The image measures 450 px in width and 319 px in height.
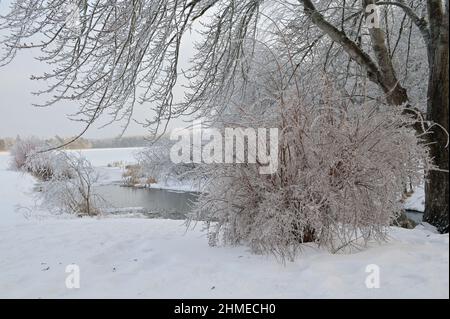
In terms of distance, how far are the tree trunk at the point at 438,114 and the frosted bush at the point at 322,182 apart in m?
1.13

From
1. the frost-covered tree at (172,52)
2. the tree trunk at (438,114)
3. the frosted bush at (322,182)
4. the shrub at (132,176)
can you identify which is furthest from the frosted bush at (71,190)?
the shrub at (132,176)

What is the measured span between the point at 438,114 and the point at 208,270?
330 cm

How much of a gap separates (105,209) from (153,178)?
10587 millimetres

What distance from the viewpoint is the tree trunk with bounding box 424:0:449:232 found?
443 cm

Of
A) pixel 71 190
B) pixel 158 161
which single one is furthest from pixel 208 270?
pixel 158 161

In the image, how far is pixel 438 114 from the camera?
15.0 feet

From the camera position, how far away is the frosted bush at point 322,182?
3.27 m

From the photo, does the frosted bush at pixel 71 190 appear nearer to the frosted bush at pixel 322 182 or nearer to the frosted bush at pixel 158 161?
the frosted bush at pixel 158 161

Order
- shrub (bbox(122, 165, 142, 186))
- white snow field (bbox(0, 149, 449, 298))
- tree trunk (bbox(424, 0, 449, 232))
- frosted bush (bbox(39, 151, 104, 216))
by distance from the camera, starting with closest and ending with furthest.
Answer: white snow field (bbox(0, 149, 449, 298)) → tree trunk (bbox(424, 0, 449, 232)) → frosted bush (bbox(39, 151, 104, 216)) → shrub (bbox(122, 165, 142, 186))

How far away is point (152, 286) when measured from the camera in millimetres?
2715

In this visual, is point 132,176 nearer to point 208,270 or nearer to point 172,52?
point 172,52

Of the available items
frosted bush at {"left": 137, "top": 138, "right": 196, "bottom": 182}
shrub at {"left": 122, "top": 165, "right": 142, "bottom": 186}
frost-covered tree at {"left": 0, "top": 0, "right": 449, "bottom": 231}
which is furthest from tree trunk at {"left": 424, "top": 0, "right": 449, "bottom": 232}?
shrub at {"left": 122, "top": 165, "right": 142, "bottom": 186}

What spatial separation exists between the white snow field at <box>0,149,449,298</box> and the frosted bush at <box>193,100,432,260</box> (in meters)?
0.20

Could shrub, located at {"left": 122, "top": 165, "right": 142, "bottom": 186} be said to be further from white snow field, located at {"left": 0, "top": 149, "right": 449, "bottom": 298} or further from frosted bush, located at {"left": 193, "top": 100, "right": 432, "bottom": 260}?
frosted bush, located at {"left": 193, "top": 100, "right": 432, "bottom": 260}
